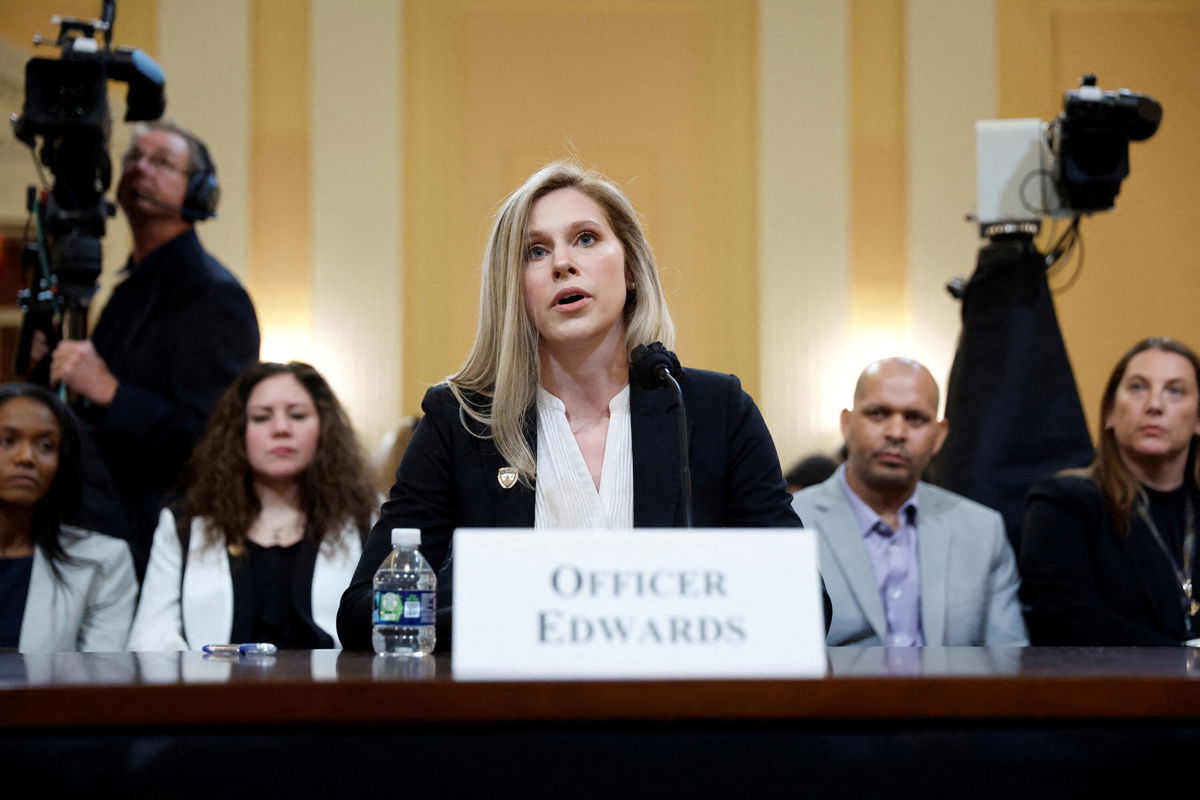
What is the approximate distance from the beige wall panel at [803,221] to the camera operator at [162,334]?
3245mm

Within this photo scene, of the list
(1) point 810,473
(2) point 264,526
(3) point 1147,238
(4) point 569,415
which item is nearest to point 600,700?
(4) point 569,415

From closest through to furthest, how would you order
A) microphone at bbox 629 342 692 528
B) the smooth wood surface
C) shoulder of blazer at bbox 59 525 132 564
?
the smooth wood surface < microphone at bbox 629 342 692 528 < shoulder of blazer at bbox 59 525 132 564

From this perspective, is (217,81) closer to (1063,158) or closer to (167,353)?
(167,353)

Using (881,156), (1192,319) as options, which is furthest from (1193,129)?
(881,156)

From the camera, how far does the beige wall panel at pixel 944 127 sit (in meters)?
6.07

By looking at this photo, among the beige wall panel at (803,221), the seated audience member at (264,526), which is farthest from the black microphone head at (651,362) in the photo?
the beige wall panel at (803,221)

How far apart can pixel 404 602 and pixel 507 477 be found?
1.12 feet

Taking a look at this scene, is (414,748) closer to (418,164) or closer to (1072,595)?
(1072,595)

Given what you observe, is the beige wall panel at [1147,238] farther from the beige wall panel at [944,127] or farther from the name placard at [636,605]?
the name placard at [636,605]

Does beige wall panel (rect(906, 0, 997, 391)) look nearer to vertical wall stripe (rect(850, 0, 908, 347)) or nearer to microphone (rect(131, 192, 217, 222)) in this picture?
vertical wall stripe (rect(850, 0, 908, 347))

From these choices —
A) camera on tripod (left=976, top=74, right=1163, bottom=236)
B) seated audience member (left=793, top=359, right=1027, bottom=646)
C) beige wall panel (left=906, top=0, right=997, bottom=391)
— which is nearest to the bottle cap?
seated audience member (left=793, top=359, right=1027, bottom=646)

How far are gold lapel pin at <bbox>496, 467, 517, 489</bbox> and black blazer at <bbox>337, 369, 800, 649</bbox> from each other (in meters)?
0.01

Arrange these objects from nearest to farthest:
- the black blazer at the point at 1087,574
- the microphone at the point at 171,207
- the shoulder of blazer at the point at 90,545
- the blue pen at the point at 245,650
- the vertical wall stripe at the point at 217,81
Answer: the blue pen at the point at 245,650 < the black blazer at the point at 1087,574 < the shoulder of blazer at the point at 90,545 < the microphone at the point at 171,207 < the vertical wall stripe at the point at 217,81

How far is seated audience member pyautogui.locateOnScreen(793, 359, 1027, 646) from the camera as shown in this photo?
272 centimetres
